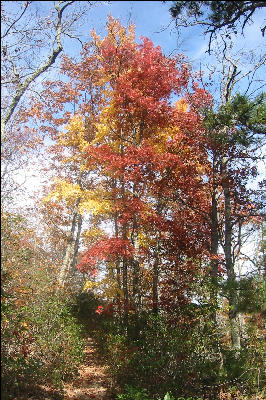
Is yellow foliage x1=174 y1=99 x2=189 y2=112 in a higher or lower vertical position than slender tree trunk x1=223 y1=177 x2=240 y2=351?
higher

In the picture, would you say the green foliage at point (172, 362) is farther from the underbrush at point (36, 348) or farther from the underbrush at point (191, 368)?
the underbrush at point (36, 348)

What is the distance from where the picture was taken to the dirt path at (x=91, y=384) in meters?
7.06

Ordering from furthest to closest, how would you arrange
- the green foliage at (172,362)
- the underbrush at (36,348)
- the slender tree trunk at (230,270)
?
the green foliage at (172,362) → the slender tree trunk at (230,270) → the underbrush at (36,348)

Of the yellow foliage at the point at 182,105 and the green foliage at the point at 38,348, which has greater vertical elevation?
the yellow foliage at the point at 182,105

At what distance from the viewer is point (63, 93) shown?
601 inches

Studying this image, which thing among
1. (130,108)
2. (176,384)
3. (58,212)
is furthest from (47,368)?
(58,212)

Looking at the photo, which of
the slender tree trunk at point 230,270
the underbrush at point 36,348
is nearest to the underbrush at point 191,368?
the slender tree trunk at point 230,270

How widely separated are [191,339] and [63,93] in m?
12.9

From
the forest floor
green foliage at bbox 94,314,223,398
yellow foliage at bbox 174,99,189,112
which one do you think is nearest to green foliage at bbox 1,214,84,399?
the forest floor

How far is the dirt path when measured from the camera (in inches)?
278

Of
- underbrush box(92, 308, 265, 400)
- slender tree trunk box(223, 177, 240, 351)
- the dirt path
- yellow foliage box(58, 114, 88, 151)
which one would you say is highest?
yellow foliage box(58, 114, 88, 151)

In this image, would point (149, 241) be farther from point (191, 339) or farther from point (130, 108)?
point (130, 108)

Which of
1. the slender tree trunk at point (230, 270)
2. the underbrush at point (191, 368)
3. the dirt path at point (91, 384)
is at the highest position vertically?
the slender tree trunk at point (230, 270)

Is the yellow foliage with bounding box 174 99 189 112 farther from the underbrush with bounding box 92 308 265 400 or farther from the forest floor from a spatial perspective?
the forest floor
